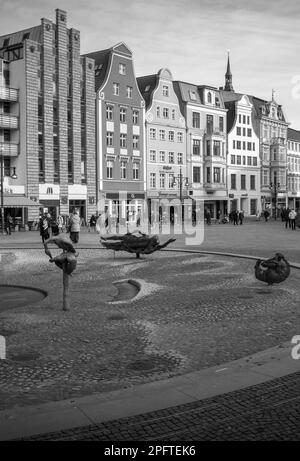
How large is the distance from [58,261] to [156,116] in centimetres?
5414

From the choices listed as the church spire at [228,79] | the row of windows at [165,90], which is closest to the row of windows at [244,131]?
the row of windows at [165,90]

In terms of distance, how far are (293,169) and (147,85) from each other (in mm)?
34712

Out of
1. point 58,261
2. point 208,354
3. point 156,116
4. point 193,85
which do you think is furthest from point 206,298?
point 193,85

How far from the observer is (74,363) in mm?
7289

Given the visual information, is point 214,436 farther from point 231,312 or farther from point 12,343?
point 231,312

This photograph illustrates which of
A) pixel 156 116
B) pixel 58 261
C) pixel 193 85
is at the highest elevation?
pixel 193 85

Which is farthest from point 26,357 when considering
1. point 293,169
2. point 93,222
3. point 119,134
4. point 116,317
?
point 293,169

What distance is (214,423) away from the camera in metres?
5.14

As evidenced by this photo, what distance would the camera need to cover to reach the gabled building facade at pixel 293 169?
3452 inches

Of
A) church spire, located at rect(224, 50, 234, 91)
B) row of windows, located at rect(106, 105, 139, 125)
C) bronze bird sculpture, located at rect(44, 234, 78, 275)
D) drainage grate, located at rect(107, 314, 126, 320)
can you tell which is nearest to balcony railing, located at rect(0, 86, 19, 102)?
row of windows, located at rect(106, 105, 139, 125)

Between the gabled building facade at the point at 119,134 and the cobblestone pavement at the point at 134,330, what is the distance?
139 feet

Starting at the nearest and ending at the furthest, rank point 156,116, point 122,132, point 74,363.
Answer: point 74,363, point 122,132, point 156,116

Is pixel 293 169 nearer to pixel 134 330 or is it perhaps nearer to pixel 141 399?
pixel 134 330

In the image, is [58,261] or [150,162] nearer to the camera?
[58,261]
